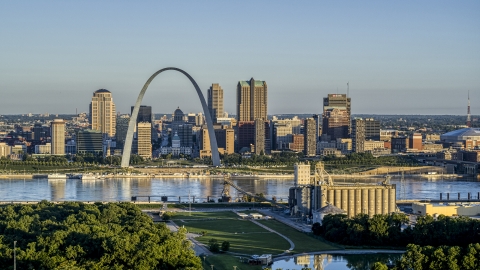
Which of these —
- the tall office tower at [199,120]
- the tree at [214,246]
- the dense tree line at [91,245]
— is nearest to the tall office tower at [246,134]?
the tall office tower at [199,120]

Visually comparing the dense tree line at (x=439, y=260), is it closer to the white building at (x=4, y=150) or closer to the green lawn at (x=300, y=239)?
the green lawn at (x=300, y=239)


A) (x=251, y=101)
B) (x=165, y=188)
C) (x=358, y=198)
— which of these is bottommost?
(x=165, y=188)

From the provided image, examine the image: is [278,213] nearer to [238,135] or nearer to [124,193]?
[124,193]

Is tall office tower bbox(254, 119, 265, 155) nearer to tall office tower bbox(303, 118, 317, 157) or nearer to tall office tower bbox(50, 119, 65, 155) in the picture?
tall office tower bbox(303, 118, 317, 157)

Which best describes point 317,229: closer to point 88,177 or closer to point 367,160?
point 88,177

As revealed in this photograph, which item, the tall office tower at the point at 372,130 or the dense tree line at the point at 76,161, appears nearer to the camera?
the dense tree line at the point at 76,161

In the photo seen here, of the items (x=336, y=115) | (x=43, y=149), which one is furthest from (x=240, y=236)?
(x=336, y=115)

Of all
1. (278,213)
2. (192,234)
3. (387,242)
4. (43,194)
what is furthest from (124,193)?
(387,242)
